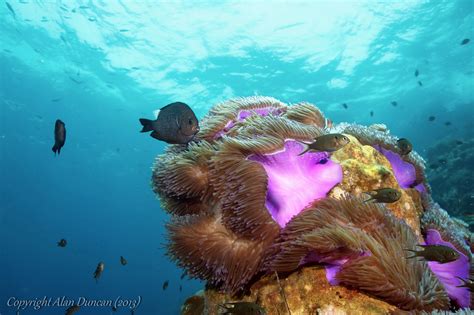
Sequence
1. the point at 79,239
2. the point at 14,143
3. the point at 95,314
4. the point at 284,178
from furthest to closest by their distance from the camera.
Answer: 1. the point at 79,239
2. the point at 14,143
3. the point at 95,314
4. the point at 284,178

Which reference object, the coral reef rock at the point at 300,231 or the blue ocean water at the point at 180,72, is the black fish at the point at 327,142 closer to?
the coral reef rock at the point at 300,231

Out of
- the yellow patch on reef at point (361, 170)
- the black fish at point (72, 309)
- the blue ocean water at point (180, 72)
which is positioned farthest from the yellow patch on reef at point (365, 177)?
the blue ocean water at point (180, 72)

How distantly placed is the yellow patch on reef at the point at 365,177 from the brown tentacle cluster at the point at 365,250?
448 mm

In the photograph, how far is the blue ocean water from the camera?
23250 mm

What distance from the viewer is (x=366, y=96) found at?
35.6 m


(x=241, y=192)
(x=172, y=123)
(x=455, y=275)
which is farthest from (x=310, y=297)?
(x=172, y=123)

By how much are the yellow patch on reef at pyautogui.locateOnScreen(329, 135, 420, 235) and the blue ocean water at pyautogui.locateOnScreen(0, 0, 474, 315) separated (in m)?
11.2

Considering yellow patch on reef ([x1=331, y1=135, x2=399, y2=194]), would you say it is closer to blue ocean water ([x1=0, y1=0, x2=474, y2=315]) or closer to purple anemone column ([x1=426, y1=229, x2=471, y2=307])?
purple anemone column ([x1=426, y1=229, x2=471, y2=307])

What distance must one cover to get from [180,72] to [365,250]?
29.9m

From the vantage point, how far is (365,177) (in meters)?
2.87

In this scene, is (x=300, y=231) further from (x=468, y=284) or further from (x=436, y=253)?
(x=468, y=284)

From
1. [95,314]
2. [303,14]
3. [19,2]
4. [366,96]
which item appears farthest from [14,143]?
[366,96]

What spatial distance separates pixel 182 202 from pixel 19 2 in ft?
86.7

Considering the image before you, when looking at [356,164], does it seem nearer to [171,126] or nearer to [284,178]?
[284,178]
